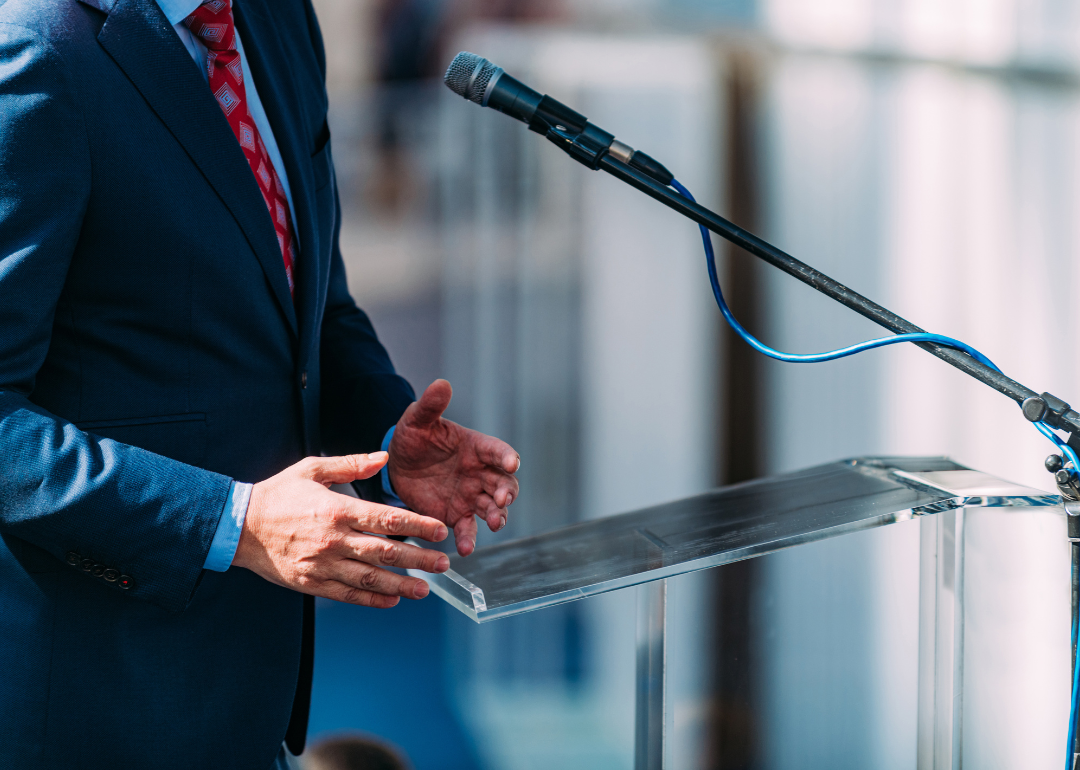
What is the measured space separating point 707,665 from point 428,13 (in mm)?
2483

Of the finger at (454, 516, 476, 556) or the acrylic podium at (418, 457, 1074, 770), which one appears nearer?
the acrylic podium at (418, 457, 1074, 770)

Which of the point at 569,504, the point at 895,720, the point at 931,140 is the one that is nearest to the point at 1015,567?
the point at 895,720

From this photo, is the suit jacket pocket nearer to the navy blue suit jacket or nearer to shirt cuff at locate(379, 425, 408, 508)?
the navy blue suit jacket

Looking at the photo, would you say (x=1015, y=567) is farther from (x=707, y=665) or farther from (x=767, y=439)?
(x=767, y=439)

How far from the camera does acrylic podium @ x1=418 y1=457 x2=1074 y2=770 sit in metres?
0.91

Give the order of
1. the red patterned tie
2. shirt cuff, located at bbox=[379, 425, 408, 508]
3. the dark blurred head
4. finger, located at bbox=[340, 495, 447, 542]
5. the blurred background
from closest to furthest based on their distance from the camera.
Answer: finger, located at bbox=[340, 495, 447, 542], the red patterned tie, shirt cuff, located at bbox=[379, 425, 408, 508], the blurred background, the dark blurred head

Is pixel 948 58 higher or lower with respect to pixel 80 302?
higher

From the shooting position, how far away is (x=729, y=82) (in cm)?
268

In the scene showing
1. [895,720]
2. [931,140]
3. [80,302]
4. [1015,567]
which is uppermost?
[931,140]

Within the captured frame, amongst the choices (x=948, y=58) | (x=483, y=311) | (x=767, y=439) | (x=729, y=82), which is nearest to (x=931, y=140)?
(x=948, y=58)

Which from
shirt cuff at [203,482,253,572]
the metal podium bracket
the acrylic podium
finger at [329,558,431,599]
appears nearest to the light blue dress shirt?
shirt cuff at [203,482,253,572]

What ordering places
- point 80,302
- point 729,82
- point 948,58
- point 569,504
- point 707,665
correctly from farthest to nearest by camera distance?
point 569,504, point 729,82, point 948,58, point 707,665, point 80,302

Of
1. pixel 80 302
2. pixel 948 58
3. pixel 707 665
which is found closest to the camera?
pixel 80 302

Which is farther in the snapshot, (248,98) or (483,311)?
(483,311)
